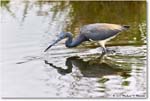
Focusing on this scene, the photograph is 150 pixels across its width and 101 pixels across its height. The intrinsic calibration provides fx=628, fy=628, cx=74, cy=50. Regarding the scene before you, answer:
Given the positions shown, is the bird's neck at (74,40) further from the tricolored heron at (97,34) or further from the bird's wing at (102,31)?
the bird's wing at (102,31)

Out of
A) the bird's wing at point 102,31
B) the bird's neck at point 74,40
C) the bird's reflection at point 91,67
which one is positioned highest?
Result: the bird's wing at point 102,31

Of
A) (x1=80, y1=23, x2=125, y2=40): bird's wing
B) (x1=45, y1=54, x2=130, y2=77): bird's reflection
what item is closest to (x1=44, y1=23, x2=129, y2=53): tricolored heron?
(x1=80, y1=23, x2=125, y2=40): bird's wing

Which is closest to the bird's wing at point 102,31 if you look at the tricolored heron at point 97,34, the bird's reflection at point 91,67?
the tricolored heron at point 97,34

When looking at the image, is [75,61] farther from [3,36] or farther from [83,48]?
[3,36]

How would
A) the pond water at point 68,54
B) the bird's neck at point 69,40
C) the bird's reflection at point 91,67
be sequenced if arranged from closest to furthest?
the pond water at point 68,54 → the bird's reflection at point 91,67 → the bird's neck at point 69,40

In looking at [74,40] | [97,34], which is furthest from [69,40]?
[97,34]

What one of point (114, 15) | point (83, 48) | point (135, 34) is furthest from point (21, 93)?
point (114, 15)

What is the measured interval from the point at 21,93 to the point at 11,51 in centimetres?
100

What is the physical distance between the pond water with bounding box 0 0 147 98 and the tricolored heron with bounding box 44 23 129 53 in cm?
7

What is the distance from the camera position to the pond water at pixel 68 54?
17.4 feet

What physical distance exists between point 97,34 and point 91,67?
599 millimetres

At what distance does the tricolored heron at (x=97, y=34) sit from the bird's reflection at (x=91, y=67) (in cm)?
32

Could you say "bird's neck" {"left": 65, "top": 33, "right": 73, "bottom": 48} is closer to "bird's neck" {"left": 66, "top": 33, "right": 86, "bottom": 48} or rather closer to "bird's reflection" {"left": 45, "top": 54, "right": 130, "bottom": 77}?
"bird's neck" {"left": 66, "top": 33, "right": 86, "bottom": 48}

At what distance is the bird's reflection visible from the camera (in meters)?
5.76
